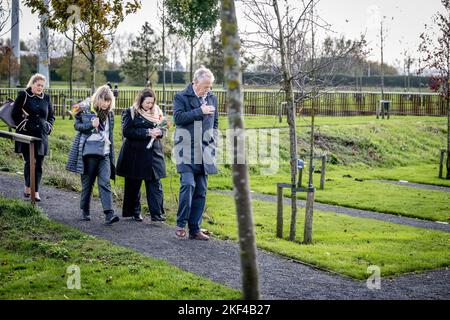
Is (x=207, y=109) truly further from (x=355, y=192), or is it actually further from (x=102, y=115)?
(x=355, y=192)

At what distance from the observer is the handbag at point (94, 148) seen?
11305 mm

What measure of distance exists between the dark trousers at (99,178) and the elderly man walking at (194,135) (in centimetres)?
144

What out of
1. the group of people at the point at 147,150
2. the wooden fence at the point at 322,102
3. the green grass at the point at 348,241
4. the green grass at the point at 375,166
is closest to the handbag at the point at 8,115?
the group of people at the point at 147,150

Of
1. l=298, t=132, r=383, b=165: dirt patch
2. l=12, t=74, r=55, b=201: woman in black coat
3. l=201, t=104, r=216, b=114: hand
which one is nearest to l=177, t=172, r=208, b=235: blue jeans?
l=201, t=104, r=216, b=114: hand

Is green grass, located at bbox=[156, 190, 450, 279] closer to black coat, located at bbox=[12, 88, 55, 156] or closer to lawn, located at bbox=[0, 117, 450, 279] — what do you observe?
lawn, located at bbox=[0, 117, 450, 279]

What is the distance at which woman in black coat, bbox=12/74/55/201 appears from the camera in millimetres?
12773

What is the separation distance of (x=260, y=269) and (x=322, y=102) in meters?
24.8

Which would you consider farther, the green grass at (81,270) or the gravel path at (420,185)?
the gravel path at (420,185)

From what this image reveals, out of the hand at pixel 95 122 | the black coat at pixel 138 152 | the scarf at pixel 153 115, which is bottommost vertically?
the black coat at pixel 138 152

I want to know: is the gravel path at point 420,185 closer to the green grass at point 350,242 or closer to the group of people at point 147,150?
the green grass at point 350,242

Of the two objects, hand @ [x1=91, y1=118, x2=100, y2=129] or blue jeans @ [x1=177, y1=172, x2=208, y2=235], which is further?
hand @ [x1=91, y1=118, x2=100, y2=129]

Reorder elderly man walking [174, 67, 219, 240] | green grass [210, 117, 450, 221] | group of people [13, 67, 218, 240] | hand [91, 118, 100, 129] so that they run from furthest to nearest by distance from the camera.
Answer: green grass [210, 117, 450, 221], hand [91, 118, 100, 129], group of people [13, 67, 218, 240], elderly man walking [174, 67, 219, 240]

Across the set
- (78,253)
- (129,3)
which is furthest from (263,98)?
Result: (78,253)
